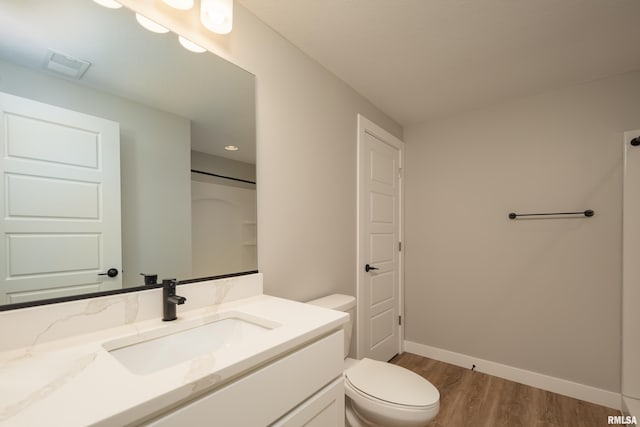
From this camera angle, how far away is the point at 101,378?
2.08ft

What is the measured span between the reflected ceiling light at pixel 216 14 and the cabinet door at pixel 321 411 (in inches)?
57.0

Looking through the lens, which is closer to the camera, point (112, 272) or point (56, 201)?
point (56, 201)

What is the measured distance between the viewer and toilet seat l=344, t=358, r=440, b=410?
4.24ft

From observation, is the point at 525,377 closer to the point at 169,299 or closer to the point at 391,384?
the point at 391,384

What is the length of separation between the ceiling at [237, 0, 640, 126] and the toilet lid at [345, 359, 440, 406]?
5.97 ft

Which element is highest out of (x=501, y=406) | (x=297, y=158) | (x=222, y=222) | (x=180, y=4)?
(x=180, y=4)

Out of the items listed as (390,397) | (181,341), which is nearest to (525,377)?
(390,397)

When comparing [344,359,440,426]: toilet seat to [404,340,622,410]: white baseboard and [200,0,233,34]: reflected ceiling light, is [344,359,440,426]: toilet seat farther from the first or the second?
[200,0,233,34]: reflected ceiling light

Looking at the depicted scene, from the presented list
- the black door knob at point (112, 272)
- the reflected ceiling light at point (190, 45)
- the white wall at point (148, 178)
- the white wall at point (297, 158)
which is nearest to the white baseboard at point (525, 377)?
the white wall at point (297, 158)

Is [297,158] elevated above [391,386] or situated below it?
above

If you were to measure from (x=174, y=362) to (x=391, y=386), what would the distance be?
996mm

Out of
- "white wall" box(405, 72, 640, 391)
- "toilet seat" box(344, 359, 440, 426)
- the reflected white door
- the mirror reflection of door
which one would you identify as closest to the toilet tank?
"toilet seat" box(344, 359, 440, 426)

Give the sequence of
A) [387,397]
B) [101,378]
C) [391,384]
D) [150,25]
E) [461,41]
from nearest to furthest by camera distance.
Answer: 1. [101,378]
2. [150,25]
3. [387,397]
4. [391,384]
5. [461,41]

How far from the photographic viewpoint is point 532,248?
2.26 m
